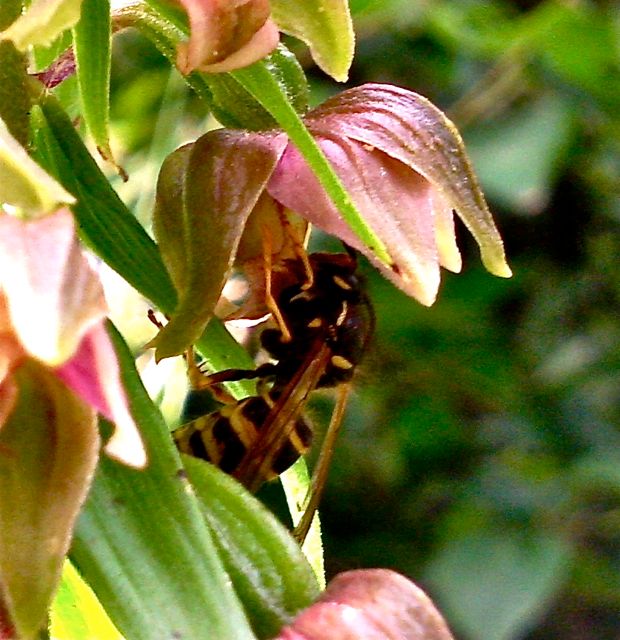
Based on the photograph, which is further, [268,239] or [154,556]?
[268,239]

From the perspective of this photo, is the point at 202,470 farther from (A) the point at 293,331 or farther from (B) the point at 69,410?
(A) the point at 293,331

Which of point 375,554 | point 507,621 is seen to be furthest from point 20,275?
point 375,554

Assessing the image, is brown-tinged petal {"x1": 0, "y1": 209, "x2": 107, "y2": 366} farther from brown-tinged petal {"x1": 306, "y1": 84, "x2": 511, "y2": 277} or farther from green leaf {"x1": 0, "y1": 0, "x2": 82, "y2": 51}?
brown-tinged petal {"x1": 306, "y1": 84, "x2": 511, "y2": 277}

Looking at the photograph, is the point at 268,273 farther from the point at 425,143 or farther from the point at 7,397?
the point at 7,397

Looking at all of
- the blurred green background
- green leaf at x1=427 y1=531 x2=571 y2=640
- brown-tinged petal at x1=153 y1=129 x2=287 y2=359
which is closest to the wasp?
brown-tinged petal at x1=153 y1=129 x2=287 y2=359

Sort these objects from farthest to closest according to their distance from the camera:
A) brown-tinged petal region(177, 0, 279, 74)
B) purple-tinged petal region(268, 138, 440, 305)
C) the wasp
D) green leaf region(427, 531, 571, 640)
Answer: green leaf region(427, 531, 571, 640) → the wasp → purple-tinged petal region(268, 138, 440, 305) → brown-tinged petal region(177, 0, 279, 74)

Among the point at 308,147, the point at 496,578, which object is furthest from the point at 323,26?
the point at 496,578
